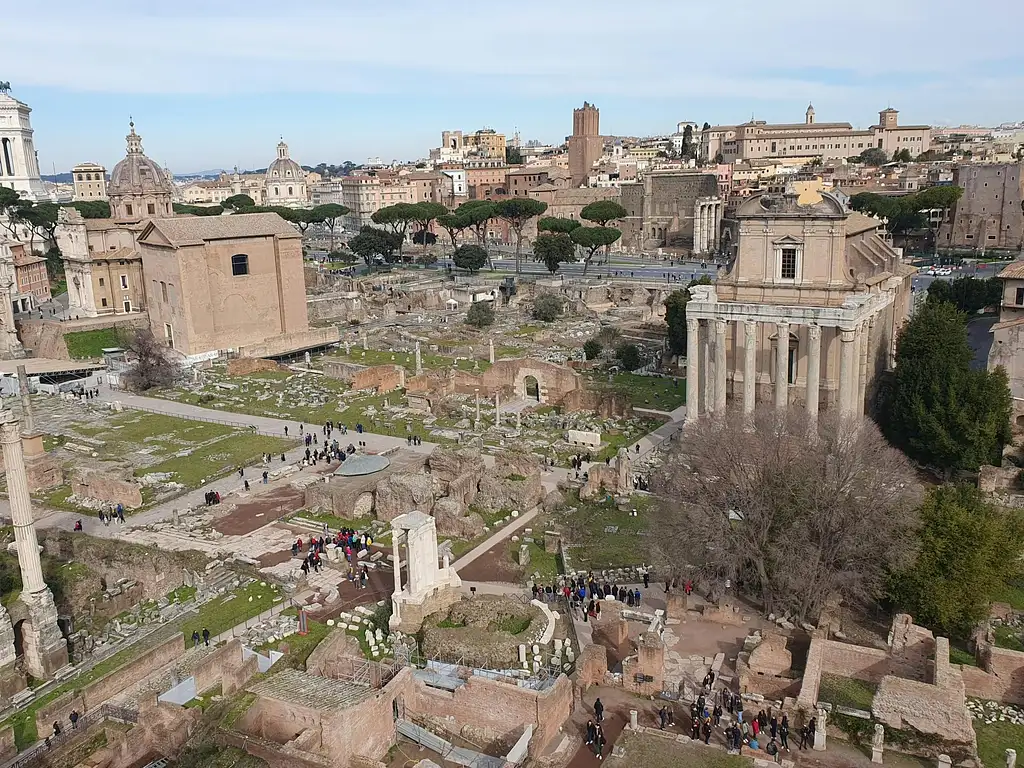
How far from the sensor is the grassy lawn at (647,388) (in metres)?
38.6

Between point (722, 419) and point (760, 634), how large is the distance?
299 inches

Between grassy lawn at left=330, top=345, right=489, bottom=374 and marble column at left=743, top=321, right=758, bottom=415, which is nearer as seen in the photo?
marble column at left=743, top=321, right=758, bottom=415

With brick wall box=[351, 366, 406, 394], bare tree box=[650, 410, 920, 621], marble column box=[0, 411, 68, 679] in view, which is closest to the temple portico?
bare tree box=[650, 410, 920, 621]

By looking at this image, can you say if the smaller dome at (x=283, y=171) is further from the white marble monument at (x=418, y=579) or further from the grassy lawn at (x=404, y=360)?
the white marble monument at (x=418, y=579)

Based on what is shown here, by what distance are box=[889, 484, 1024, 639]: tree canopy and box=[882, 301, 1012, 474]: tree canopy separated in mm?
8300

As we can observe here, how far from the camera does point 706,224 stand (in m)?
94.4

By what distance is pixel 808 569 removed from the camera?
19.2 metres

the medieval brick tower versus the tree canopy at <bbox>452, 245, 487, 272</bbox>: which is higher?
the medieval brick tower

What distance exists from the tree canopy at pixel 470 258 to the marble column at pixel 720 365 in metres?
50.0

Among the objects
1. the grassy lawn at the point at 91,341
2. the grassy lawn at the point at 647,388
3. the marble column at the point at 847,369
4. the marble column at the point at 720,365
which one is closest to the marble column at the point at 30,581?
the marble column at the point at 720,365

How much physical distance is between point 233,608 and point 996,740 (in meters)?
16.9

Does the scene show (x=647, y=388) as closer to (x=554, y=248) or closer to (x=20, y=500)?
(x=20, y=500)

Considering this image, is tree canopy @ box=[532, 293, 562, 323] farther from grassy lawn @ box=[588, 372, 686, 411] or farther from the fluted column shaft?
the fluted column shaft

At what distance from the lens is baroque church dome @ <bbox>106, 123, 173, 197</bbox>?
66.8 m
